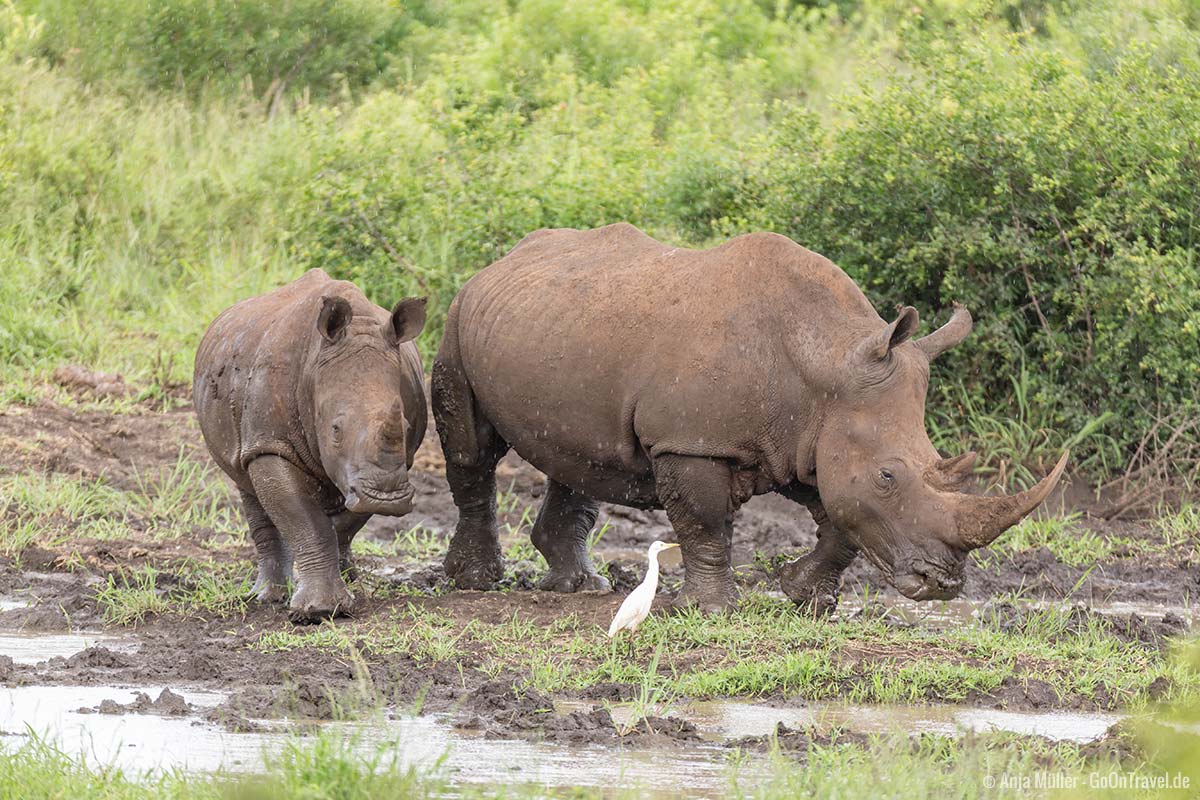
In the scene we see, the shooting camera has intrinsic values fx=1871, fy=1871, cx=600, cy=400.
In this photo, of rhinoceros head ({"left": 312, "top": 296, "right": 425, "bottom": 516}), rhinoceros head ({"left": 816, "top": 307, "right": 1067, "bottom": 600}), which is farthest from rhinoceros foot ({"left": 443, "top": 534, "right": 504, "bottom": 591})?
rhinoceros head ({"left": 816, "top": 307, "right": 1067, "bottom": 600})

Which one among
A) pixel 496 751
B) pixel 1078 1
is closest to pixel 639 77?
pixel 1078 1

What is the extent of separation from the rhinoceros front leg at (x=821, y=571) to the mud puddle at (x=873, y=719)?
160 centimetres

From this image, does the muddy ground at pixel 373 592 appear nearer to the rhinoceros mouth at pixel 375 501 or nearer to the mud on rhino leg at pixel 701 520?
the mud on rhino leg at pixel 701 520

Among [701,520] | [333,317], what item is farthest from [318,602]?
[701,520]

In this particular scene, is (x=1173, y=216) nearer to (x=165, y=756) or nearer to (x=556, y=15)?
(x=165, y=756)

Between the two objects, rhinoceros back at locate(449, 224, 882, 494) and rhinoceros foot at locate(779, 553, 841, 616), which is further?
rhinoceros foot at locate(779, 553, 841, 616)

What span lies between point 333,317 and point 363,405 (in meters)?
0.44

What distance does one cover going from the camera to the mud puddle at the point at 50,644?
7715 mm

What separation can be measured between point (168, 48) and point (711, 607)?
35.1 feet

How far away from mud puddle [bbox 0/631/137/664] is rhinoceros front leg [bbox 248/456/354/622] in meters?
0.82

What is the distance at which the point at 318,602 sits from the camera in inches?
331

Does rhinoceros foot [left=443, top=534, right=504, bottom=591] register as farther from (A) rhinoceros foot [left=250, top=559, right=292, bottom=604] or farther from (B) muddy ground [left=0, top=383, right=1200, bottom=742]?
(A) rhinoceros foot [left=250, top=559, right=292, bottom=604]

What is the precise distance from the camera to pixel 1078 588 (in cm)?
972

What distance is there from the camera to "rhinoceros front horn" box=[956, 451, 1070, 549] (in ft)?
24.5
